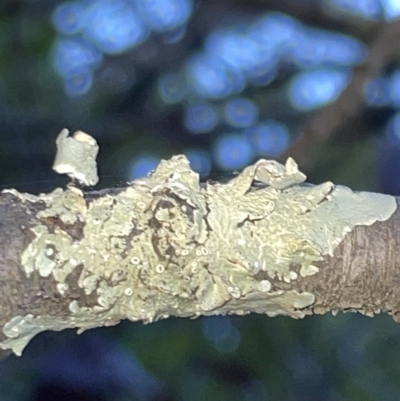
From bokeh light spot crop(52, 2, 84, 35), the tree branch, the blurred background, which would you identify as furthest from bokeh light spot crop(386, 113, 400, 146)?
the tree branch

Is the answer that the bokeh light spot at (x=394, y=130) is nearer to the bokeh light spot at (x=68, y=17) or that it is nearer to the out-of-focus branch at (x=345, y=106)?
the out-of-focus branch at (x=345, y=106)

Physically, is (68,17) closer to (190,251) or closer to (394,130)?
(394,130)

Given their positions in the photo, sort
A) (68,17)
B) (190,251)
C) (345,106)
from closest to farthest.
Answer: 1. (190,251)
2. (345,106)
3. (68,17)

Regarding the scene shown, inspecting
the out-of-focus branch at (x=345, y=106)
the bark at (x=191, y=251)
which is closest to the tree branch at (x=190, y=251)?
the bark at (x=191, y=251)

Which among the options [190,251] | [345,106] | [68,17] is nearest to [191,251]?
[190,251]

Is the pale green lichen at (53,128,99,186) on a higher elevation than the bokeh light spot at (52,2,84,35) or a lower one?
lower

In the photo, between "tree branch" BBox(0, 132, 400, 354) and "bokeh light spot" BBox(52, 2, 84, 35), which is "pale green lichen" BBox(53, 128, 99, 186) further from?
"bokeh light spot" BBox(52, 2, 84, 35)
